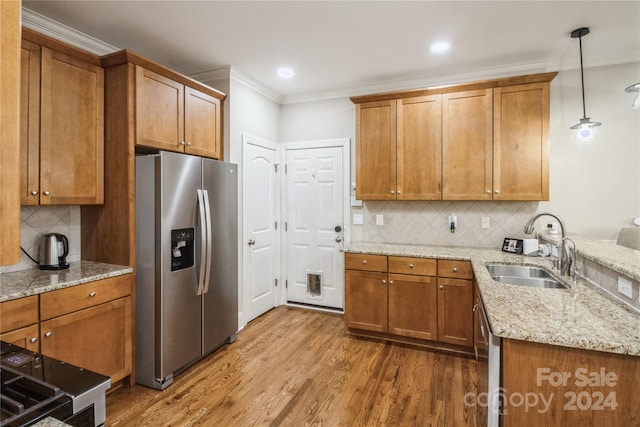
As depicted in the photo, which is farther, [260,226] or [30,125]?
[260,226]

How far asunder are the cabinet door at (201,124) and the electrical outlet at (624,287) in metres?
3.07

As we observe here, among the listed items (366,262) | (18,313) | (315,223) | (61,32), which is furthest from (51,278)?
(315,223)

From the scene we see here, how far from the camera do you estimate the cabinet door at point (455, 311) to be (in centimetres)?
294

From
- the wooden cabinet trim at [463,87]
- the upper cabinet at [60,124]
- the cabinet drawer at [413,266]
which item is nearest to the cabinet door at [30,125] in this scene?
the upper cabinet at [60,124]

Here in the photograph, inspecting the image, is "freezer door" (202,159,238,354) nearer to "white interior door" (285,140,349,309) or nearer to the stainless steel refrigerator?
the stainless steel refrigerator

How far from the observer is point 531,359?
1.32 m

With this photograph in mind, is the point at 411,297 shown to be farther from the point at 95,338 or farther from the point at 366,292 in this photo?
the point at 95,338

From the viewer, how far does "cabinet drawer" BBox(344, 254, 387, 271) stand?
128 inches

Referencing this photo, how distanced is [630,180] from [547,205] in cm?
68

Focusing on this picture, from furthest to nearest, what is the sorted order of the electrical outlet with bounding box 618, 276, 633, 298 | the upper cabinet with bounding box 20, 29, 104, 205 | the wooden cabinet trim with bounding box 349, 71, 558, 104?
the wooden cabinet trim with bounding box 349, 71, 558, 104
the upper cabinet with bounding box 20, 29, 104, 205
the electrical outlet with bounding box 618, 276, 633, 298

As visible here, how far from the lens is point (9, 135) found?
0.55 m

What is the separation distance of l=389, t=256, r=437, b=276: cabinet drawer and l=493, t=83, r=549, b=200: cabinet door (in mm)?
918

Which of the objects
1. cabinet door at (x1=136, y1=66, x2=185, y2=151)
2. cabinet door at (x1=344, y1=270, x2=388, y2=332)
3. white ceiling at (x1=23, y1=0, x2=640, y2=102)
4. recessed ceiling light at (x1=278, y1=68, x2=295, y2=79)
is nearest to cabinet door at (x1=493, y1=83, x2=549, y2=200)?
white ceiling at (x1=23, y1=0, x2=640, y2=102)

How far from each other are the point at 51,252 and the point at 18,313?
632 millimetres
